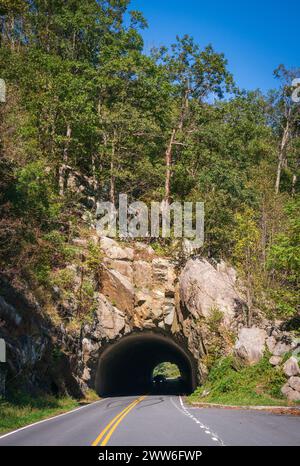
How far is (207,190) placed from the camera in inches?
1741

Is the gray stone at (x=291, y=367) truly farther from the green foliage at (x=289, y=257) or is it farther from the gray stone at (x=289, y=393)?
the green foliage at (x=289, y=257)

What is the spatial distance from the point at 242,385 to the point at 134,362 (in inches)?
1107

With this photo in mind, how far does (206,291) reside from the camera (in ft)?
125

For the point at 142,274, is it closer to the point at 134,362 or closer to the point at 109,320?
the point at 109,320

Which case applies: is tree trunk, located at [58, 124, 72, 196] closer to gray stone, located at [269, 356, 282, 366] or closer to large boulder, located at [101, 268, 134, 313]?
large boulder, located at [101, 268, 134, 313]

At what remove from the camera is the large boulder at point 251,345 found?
3256cm

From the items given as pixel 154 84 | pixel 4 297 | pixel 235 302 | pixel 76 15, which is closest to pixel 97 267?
pixel 235 302

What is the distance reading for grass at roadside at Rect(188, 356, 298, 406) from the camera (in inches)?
1112

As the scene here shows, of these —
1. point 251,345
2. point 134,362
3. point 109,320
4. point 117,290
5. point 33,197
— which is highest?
point 33,197

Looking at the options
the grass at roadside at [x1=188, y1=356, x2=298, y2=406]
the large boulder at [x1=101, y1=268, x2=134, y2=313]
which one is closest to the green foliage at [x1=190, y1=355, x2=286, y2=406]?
the grass at roadside at [x1=188, y1=356, x2=298, y2=406]

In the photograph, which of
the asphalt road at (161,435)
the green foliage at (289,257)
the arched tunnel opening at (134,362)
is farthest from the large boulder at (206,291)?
the asphalt road at (161,435)

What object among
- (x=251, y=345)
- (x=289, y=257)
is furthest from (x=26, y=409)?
(x=289, y=257)

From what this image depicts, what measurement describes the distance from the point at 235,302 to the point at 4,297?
1966 centimetres
